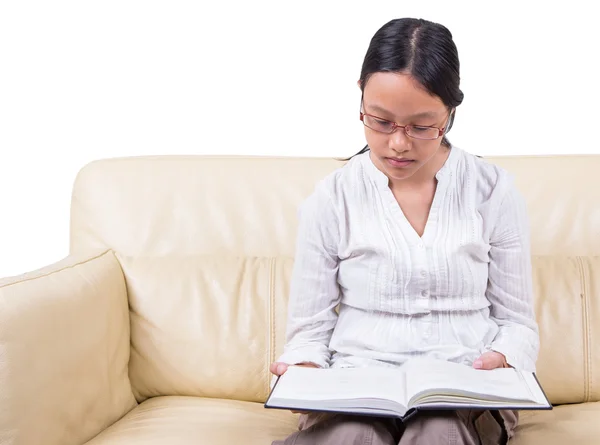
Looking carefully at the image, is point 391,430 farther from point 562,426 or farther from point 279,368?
point 562,426

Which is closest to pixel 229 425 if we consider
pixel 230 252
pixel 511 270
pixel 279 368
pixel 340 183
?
pixel 279 368

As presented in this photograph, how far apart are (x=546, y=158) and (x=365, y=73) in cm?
78

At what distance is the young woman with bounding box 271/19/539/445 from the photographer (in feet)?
5.03

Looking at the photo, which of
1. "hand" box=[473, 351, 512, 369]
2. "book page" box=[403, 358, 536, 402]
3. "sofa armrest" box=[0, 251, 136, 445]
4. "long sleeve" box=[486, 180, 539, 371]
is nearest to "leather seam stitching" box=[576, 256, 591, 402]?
"long sleeve" box=[486, 180, 539, 371]

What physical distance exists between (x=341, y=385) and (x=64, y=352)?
26.4 inches

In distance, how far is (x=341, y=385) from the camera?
4.52 feet

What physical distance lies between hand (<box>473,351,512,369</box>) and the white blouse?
2cm

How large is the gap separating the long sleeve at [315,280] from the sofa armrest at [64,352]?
18.5 inches

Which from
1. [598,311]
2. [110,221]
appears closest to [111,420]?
[110,221]

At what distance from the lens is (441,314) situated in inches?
65.2

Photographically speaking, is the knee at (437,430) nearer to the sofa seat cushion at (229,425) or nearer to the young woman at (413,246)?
the young woman at (413,246)

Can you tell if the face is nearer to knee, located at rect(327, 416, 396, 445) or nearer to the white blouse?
the white blouse

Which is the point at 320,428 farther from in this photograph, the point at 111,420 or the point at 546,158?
the point at 546,158

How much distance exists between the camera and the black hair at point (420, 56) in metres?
1.51
